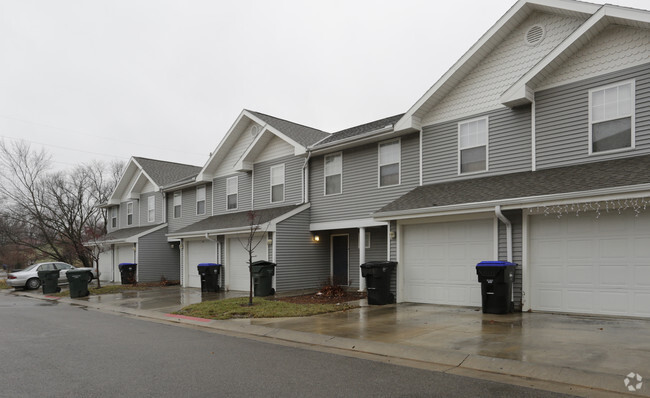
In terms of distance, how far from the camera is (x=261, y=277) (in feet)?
52.5

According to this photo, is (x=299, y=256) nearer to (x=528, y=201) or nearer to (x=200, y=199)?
(x=200, y=199)

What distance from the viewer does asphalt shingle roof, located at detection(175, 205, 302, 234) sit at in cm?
1769

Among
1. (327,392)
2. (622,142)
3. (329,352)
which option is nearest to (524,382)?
(327,392)

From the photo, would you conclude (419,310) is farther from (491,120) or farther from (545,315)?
(491,120)

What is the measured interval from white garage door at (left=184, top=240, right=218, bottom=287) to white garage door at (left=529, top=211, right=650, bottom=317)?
1408 cm

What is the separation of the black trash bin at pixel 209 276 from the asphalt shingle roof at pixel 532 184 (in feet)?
28.7

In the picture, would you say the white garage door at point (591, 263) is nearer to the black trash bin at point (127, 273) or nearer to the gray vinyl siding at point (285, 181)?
the gray vinyl siding at point (285, 181)

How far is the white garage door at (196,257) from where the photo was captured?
2097 centimetres

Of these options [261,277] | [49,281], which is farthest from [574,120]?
[49,281]

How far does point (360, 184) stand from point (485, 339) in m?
8.79

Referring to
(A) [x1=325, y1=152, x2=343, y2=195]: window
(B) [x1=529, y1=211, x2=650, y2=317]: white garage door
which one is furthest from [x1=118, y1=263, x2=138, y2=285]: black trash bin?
(B) [x1=529, y1=211, x2=650, y2=317]: white garage door

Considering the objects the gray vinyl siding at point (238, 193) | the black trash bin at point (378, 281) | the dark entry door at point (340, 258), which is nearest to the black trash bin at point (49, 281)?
the gray vinyl siding at point (238, 193)

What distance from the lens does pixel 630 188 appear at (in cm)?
869

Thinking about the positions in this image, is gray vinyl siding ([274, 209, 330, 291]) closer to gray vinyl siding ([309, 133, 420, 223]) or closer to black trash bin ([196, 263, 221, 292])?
gray vinyl siding ([309, 133, 420, 223])
